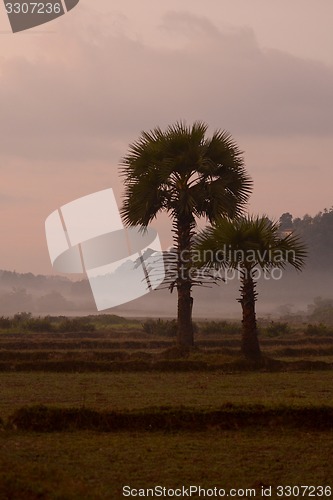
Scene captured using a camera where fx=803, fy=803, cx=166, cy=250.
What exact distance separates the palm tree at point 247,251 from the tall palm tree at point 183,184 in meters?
2.48

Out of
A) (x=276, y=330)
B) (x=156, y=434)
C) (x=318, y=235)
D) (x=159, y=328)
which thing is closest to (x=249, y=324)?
(x=156, y=434)

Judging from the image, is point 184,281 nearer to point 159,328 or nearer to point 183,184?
point 183,184

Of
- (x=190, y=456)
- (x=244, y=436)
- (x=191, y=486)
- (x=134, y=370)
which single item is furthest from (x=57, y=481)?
(x=134, y=370)

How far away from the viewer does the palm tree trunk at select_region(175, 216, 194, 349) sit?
2439 cm

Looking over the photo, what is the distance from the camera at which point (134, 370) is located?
20.0 metres

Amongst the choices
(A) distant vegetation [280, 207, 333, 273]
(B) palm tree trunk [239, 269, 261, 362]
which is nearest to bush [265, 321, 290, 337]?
(B) palm tree trunk [239, 269, 261, 362]

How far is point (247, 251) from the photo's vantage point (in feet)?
69.5

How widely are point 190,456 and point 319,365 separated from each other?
10.7 meters

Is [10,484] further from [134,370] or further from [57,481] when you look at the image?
[134,370]

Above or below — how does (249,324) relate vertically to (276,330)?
below

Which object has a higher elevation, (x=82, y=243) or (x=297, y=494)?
(x=82, y=243)

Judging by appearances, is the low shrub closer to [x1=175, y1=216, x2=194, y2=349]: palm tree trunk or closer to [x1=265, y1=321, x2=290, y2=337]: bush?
[x1=265, y1=321, x2=290, y2=337]: bush

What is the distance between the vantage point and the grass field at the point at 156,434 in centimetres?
927

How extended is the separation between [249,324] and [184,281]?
3543 millimetres
